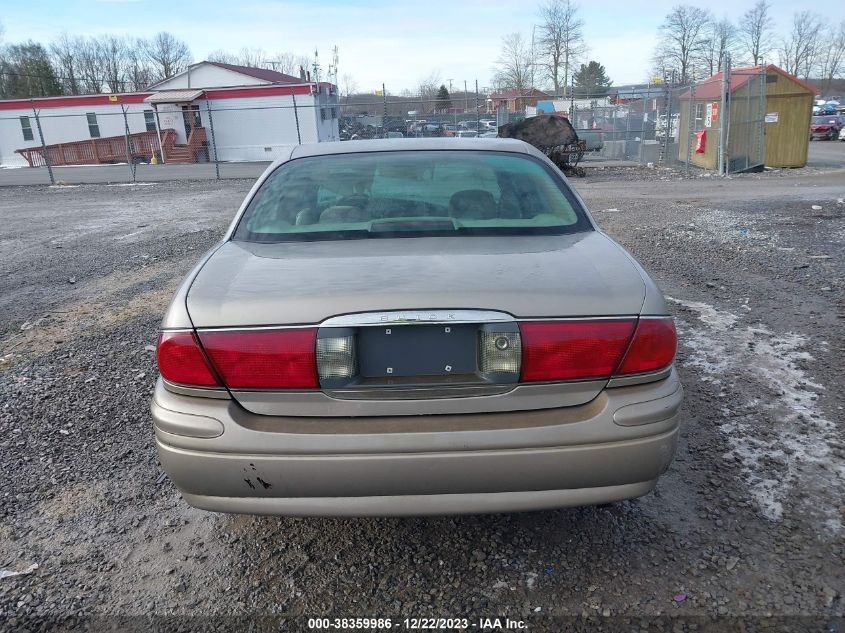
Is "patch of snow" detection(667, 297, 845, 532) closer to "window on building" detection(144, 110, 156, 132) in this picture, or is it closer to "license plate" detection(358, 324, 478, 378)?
"license plate" detection(358, 324, 478, 378)

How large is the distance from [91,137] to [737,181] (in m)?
33.4

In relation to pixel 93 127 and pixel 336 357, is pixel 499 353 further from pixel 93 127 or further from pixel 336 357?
pixel 93 127

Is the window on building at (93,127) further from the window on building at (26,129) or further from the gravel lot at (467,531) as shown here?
the gravel lot at (467,531)

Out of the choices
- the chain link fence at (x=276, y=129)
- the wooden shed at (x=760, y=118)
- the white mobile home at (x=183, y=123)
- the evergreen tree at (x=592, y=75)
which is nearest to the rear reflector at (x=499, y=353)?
the wooden shed at (x=760, y=118)

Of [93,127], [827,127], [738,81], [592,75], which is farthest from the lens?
[592,75]

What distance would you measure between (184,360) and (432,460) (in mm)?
875

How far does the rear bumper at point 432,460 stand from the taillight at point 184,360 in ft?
0.26

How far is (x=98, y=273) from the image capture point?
749 centimetres

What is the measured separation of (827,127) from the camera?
3188 cm

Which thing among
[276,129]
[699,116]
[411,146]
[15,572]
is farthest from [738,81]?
[276,129]

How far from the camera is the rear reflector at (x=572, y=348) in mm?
2053

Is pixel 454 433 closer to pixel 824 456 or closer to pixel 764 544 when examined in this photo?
pixel 764 544

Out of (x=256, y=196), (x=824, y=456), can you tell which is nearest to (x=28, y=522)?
(x=256, y=196)

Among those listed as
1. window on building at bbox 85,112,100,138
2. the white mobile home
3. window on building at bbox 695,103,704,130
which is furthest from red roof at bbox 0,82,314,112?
window on building at bbox 695,103,704,130
